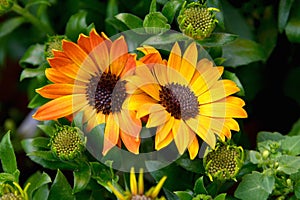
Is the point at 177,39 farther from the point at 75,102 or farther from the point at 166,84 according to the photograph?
the point at 75,102

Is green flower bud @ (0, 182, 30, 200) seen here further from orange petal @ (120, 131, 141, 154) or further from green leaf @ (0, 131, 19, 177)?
orange petal @ (120, 131, 141, 154)

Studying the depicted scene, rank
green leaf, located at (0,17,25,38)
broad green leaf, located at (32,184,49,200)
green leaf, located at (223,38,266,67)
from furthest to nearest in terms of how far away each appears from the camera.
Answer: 1. green leaf, located at (0,17,25,38)
2. green leaf, located at (223,38,266,67)
3. broad green leaf, located at (32,184,49,200)

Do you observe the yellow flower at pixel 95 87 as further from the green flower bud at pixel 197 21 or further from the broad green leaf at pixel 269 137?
the broad green leaf at pixel 269 137

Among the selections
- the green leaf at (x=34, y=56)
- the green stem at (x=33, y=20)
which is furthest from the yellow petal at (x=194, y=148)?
the green stem at (x=33, y=20)

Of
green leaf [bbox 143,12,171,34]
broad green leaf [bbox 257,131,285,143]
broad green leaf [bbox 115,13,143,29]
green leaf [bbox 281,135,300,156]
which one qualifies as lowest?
broad green leaf [bbox 257,131,285,143]

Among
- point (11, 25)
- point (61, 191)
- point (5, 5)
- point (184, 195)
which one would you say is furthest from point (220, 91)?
point (11, 25)

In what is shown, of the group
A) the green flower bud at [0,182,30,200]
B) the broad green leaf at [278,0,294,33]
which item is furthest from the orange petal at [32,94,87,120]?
A: the broad green leaf at [278,0,294,33]

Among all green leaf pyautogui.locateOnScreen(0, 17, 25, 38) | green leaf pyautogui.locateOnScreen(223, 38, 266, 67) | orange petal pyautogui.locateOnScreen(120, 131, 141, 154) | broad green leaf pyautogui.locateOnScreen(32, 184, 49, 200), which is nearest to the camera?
orange petal pyautogui.locateOnScreen(120, 131, 141, 154)
